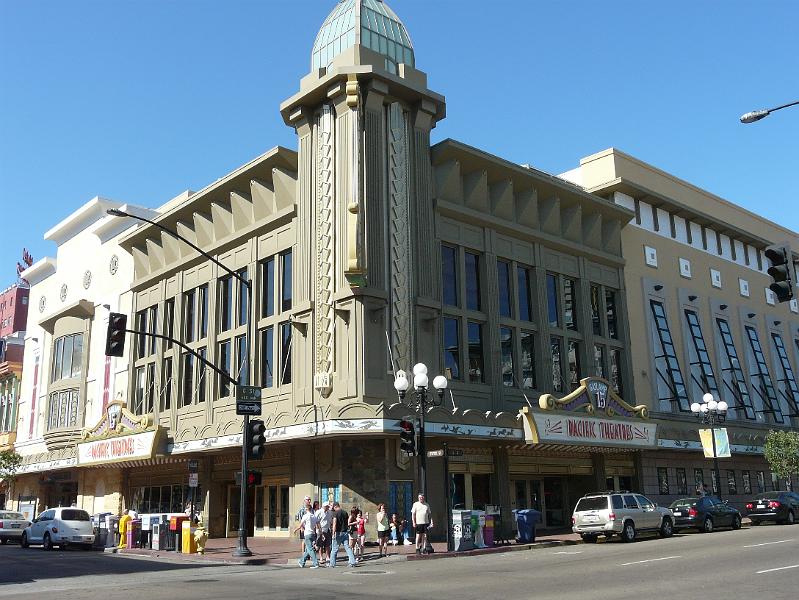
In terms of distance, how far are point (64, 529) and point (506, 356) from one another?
19.3 metres

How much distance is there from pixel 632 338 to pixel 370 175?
18.6 meters

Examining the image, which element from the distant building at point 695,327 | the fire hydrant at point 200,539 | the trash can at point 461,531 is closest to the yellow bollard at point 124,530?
the fire hydrant at point 200,539

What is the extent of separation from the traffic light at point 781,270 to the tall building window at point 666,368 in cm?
3215

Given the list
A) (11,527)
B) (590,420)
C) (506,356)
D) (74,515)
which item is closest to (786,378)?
(590,420)

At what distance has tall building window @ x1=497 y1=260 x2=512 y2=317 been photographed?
36188 millimetres

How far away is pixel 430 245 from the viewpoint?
108ft

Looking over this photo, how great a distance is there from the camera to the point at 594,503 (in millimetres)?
27391

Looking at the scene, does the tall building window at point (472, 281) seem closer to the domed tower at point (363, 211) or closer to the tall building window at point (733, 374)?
the domed tower at point (363, 211)

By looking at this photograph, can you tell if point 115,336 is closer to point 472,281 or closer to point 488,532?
point 488,532

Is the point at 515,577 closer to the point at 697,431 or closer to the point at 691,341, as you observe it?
the point at 697,431

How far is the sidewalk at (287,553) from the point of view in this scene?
2330 centimetres

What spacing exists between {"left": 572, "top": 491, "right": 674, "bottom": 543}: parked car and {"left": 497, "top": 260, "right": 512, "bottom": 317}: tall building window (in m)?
10.6

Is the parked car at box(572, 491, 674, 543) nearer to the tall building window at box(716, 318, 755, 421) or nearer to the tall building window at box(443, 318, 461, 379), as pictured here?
the tall building window at box(443, 318, 461, 379)

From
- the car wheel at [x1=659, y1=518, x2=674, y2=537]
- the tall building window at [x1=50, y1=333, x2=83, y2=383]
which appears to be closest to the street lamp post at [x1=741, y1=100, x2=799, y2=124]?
the car wheel at [x1=659, y1=518, x2=674, y2=537]
